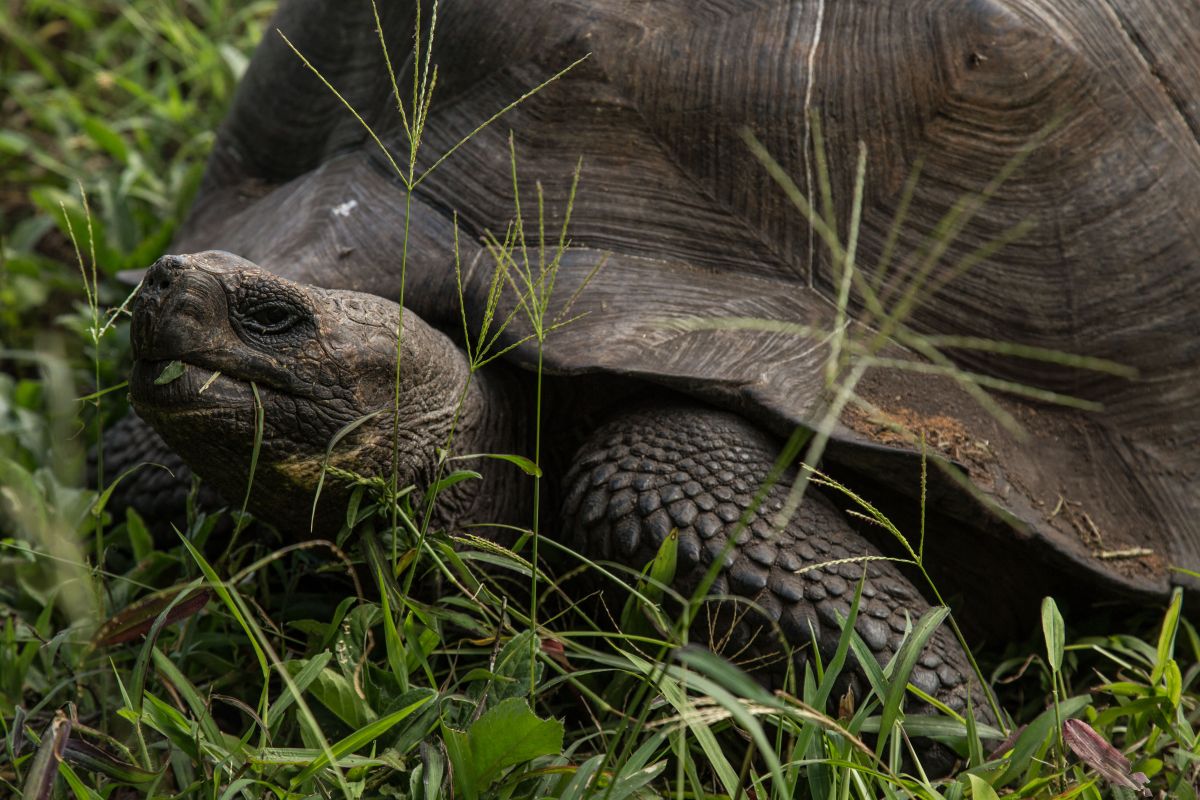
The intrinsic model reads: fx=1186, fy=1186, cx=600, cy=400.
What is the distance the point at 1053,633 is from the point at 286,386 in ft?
4.82

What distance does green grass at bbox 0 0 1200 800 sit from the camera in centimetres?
191

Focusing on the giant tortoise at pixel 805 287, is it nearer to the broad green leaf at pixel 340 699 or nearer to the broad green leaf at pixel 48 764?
the broad green leaf at pixel 340 699

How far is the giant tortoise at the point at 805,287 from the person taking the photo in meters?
2.34

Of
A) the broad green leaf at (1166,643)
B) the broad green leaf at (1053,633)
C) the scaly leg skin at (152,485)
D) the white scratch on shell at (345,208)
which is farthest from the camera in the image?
the scaly leg skin at (152,485)

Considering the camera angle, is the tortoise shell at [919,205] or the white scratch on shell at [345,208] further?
the white scratch on shell at [345,208]

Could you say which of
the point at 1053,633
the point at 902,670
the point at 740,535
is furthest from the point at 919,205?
the point at 902,670

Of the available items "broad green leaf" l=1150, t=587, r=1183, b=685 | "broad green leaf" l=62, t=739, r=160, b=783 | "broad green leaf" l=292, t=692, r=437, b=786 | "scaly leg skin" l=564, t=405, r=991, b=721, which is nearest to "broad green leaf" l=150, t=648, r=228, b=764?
"broad green leaf" l=62, t=739, r=160, b=783

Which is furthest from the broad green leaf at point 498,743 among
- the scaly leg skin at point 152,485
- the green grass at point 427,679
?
the scaly leg skin at point 152,485

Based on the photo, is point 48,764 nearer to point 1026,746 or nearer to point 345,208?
point 345,208

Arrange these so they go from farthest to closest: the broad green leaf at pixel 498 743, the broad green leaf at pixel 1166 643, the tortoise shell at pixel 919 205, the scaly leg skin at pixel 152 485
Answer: the scaly leg skin at pixel 152 485 < the tortoise shell at pixel 919 205 < the broad green leaf at pixel 1166 643 < the broad green leaf at pixel 498 743

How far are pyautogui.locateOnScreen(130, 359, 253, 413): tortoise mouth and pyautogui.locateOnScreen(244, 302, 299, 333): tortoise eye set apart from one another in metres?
0.11

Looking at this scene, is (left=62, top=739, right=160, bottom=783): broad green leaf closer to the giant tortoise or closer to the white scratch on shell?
the giant tortoise

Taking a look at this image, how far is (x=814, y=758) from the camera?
75.9 inches

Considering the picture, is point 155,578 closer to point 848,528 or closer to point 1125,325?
point 848,528
